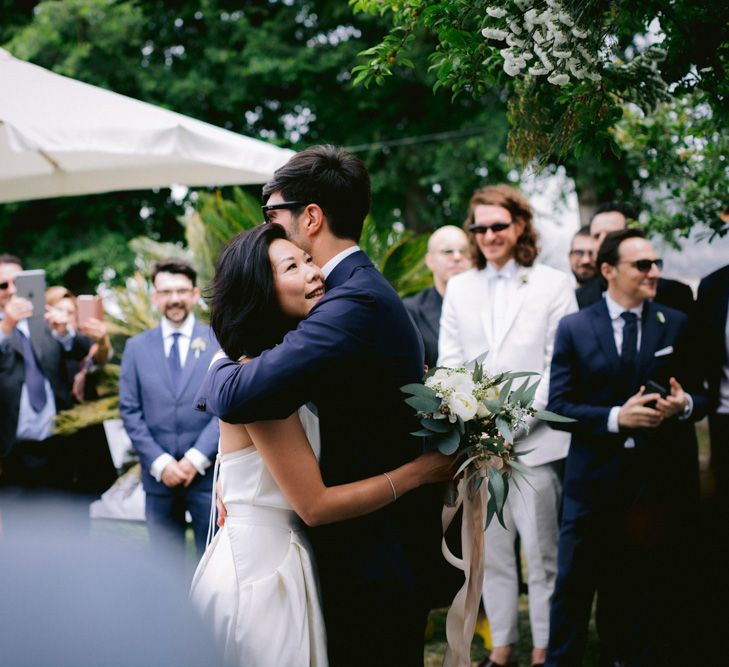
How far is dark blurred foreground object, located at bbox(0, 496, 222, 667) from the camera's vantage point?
1240 millimetres

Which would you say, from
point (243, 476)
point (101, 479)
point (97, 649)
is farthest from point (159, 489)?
point (97, 649)

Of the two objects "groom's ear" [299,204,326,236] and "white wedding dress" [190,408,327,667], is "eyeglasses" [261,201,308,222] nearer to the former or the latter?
"groom's ear" [299,204,326,236]

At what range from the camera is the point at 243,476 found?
109 inches

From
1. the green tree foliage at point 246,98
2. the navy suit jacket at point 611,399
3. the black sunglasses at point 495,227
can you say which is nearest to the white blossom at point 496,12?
the navy suit jacket at point 611,399

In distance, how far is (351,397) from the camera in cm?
267

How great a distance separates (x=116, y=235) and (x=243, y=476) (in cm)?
1511

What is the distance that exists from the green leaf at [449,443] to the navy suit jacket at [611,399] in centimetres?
188

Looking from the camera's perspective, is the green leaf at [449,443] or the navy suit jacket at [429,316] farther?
the navy suit jacket at [429,316]

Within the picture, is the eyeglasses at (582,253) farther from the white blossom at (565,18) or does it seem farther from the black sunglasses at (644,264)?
the white blossom at (565,18)

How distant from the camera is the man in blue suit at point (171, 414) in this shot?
18.2ft

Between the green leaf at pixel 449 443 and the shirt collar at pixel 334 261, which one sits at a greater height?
the shirt collar at pixel 334 261

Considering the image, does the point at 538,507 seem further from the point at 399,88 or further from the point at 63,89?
the point at 399,88

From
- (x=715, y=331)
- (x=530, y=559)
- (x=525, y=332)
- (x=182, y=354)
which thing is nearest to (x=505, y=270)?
(x=525, y=332)

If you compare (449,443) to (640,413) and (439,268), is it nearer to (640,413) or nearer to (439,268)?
(640,413)
